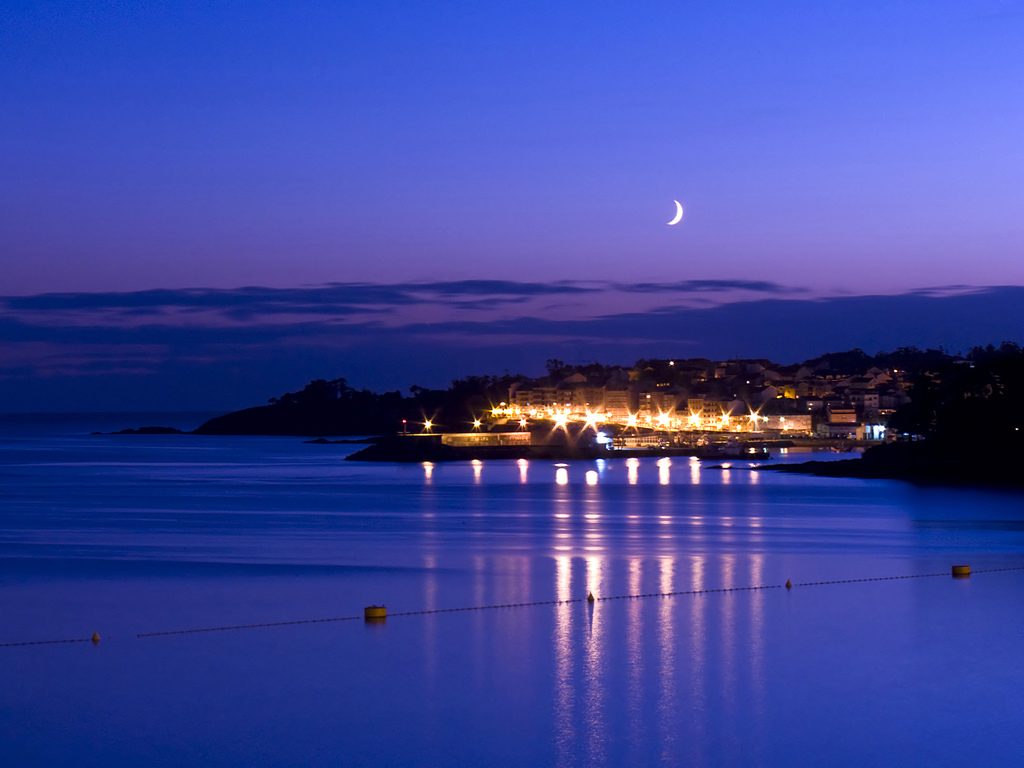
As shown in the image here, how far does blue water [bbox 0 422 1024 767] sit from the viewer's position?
27.4 feet

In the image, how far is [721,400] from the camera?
8344 centimetres

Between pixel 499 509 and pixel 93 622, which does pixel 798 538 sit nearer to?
pixel 499 509

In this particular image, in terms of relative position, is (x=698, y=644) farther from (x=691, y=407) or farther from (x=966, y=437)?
(x=691, y=407)

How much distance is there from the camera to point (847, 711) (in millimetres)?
9109

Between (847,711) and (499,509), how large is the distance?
19.5m

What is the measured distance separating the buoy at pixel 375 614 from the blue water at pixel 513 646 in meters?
0.12


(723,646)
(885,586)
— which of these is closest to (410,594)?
(723,646)

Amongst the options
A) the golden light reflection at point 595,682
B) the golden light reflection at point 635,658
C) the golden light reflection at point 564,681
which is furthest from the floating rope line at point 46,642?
the golden light reflection at point 635,658

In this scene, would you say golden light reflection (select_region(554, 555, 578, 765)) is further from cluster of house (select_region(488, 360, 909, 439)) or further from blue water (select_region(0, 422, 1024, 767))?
cluster of house (select_region(488, 360, 909, 439))

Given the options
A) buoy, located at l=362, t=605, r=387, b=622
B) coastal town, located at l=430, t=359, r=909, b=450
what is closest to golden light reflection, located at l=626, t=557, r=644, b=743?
buoy, located at l=362, t=605, r=387, b=622

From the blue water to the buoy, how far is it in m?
0.12

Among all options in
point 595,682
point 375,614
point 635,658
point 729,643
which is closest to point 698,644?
point 729,643

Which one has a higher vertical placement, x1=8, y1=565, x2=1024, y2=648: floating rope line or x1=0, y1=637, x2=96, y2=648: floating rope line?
x1=0, y1=637, x2=96, y2=648: floating rope line

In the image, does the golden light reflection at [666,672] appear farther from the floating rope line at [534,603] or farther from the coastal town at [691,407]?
the coastal town at [691,407]
